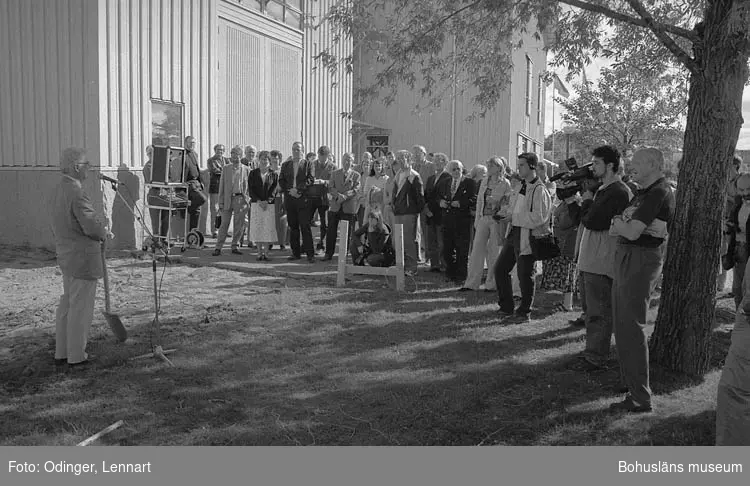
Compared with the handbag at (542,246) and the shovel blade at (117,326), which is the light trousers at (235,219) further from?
the handbag at (542,246)

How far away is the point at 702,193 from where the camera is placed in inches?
239

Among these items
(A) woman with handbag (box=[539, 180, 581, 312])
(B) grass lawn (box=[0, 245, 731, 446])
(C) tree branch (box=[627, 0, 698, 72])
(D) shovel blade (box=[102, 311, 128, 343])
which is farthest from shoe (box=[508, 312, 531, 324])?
(D) shovel blade (box=[102, 311, 128, 343])

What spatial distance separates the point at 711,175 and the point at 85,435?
529 cm

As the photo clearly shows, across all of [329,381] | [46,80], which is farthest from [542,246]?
[46,80]

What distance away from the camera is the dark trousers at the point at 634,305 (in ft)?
16.9

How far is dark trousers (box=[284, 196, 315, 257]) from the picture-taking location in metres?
12.4

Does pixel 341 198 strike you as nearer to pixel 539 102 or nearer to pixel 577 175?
pixel 577 175

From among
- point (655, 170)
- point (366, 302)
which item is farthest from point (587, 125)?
point (655, 170)

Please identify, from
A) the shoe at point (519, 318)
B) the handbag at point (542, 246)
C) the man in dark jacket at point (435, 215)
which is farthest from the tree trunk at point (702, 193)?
the man in dark jacket at point (435, 215)

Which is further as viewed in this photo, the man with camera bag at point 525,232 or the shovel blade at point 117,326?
the man with camera bag at point 525,232

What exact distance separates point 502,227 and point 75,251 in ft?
18.9

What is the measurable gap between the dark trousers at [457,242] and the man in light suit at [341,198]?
2.27 m

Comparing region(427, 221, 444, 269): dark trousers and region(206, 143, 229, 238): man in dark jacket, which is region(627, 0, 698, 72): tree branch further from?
→ region(206, 143, 229, 238): man in dark jacket

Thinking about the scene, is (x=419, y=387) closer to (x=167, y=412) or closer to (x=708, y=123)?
(x=167, y=412)
